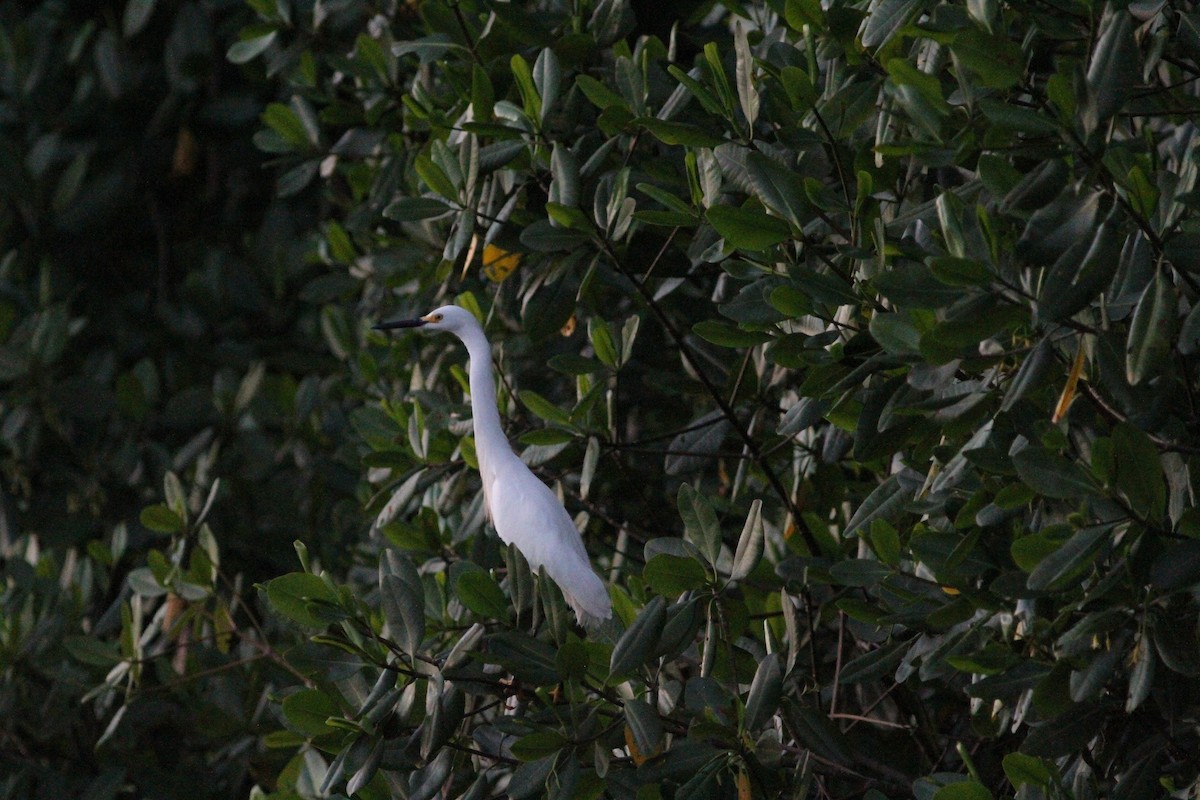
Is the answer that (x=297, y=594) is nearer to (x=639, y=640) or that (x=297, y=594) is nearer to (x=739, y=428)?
(x=639, y=640)

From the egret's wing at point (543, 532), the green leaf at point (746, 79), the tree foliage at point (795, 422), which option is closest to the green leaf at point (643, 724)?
the tree foliage at point (795, 422)

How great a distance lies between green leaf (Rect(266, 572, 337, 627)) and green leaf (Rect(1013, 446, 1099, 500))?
3.19 feet

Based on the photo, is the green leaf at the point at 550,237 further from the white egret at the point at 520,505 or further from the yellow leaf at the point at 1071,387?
the yellow leaf at the point at 1071,387

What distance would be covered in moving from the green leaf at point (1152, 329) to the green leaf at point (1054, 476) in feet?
0.41

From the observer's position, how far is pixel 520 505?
2.67 m

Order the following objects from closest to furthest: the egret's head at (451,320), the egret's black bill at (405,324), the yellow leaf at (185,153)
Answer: the egret's head at (451,320) < the egret's black bill at (405,324) < the yellow leaf at (185,153)

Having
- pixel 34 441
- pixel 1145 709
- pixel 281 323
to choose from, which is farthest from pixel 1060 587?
pixel 281 323

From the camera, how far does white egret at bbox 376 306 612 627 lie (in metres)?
2.65

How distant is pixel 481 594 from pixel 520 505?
0.66 m

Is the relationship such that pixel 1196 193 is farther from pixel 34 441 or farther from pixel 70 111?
pixel 70 111

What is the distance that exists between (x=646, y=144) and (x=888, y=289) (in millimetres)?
1176

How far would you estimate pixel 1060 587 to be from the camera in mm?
1644

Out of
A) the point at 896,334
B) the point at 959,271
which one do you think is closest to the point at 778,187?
the point at 896,334

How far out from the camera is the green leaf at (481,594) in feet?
6.50
